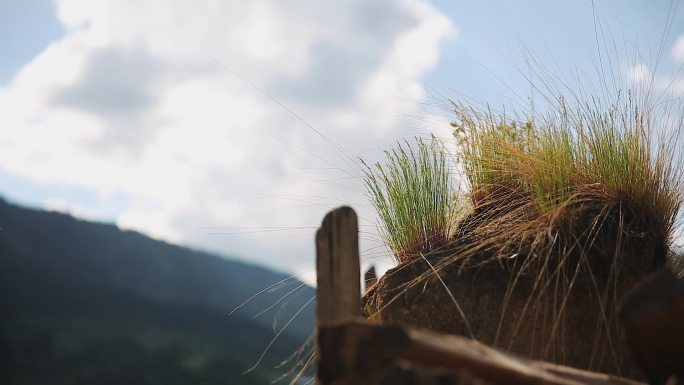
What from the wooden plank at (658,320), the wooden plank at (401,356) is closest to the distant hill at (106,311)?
the wooden plank at (658,320)

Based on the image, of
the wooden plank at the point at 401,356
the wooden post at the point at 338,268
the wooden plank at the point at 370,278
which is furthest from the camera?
the wooden plank at the point at 370,278

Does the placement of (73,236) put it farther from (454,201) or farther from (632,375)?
(632,375)

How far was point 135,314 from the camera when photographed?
310 inches

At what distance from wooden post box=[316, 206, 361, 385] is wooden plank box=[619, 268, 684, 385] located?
2.67ft

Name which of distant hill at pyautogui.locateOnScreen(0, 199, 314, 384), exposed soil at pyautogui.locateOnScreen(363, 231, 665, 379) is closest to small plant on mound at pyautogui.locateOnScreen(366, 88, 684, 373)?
exposed soil at pyautogui.locateOnScreen(363, 231, 665, 379)

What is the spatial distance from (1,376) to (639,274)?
6929 millimetres

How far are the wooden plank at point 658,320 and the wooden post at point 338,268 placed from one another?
0.81m

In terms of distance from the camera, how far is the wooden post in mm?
2000

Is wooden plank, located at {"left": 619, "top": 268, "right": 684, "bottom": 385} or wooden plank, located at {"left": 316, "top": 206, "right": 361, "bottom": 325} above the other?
wooden plank, located at {"left": 316, "top": 206, "right": 361, "bottom": 325}

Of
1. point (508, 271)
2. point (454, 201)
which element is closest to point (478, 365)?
point (508, 271)

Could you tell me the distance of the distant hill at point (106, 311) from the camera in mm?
7367

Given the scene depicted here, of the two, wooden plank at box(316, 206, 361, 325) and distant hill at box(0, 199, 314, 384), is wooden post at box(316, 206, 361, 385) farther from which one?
distant hill at box(0, 199, 314, 384)

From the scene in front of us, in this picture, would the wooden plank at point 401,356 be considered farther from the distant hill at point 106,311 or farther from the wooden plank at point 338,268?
the distant hill at point 106,311

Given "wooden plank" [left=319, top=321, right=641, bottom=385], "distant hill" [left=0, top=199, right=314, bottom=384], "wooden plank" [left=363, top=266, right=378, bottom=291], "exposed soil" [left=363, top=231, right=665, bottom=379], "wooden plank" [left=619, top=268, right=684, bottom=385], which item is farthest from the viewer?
"distant hill" [left=0, top=199, right=314, bottom=384]
